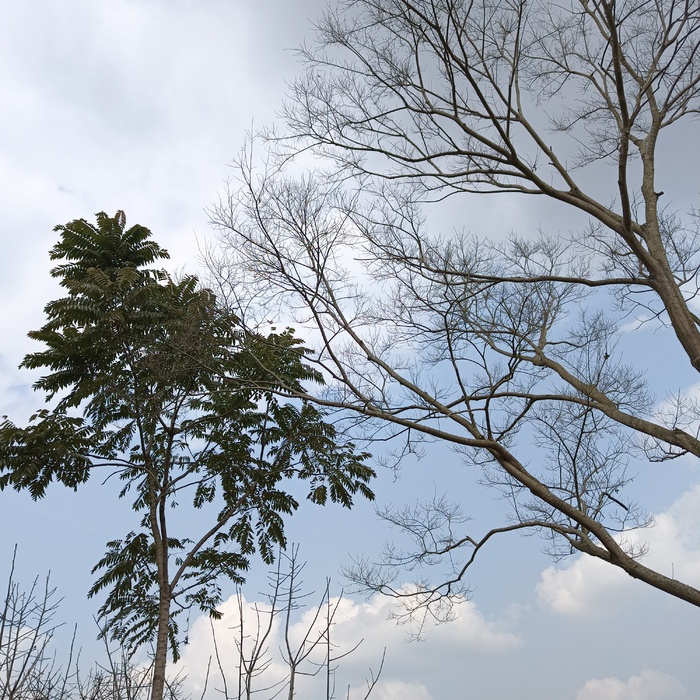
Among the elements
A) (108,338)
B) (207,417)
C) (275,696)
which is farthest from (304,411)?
(275,696)

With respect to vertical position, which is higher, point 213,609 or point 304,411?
point 304,411

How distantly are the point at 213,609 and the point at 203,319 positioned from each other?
571 centimetres

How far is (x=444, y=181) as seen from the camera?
923 centimetres

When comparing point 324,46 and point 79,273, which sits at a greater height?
point 79,273

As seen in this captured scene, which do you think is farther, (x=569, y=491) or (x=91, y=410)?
(x=91, y=410)

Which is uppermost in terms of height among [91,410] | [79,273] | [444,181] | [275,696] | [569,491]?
[79,273]

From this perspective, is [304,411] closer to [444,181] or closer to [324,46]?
[444,181]

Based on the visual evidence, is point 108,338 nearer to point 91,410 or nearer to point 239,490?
point 91,410

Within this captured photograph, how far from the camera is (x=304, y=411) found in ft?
43.3

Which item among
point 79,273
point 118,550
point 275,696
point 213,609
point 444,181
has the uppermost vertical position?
point 79,273

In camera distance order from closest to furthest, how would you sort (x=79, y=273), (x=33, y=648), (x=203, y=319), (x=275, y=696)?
(x=33, y=648) → (x=275, y=696) → (x=203, y=319) → (x=79, y=273)

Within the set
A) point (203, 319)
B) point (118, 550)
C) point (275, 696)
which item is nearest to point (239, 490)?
point (118, 550)

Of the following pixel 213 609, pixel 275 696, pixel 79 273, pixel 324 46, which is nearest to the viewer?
pixel 275 696

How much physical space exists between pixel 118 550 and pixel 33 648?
8104 mm
